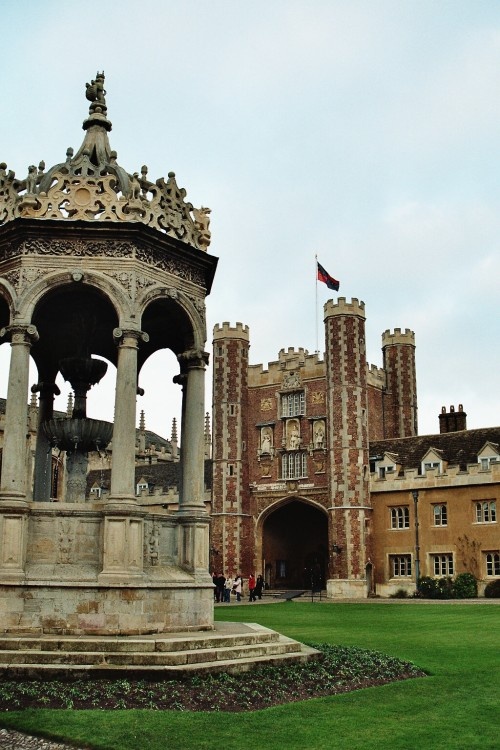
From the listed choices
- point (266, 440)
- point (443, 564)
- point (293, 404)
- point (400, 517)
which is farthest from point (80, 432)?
point (266, 440)

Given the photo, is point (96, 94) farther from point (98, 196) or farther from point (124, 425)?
point (124, 425)

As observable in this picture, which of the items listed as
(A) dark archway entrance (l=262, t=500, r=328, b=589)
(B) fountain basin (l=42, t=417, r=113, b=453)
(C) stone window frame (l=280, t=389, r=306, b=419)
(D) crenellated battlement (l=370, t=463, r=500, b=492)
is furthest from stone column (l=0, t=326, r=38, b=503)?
(A) dark archway entrance (l=262, t=500, r=328, b=589)

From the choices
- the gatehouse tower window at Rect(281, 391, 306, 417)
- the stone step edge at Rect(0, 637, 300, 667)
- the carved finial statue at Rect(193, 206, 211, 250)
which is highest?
the gatehouse tower window at Rect(281, 391, 306, 417)

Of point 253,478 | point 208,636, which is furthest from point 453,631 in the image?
point 253,478

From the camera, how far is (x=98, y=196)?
39.5 ft

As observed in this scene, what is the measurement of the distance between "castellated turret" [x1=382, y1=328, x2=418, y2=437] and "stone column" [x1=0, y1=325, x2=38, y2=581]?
153 ft

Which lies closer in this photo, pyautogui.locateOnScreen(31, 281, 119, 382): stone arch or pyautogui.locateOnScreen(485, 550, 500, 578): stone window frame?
pyautogui.locateOnScreen(31, 281, 119, 382): stone arch

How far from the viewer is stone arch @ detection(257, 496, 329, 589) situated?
53000 mm

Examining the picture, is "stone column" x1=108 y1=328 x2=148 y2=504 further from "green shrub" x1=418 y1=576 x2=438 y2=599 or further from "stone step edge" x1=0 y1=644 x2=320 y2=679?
"green shrub" x1=418 y1=576 x2=438 y2=599

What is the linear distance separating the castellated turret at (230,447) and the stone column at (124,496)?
40.5m

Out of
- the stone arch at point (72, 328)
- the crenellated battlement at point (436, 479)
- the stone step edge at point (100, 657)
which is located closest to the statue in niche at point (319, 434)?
the crenellated battlement at point (436, 479)

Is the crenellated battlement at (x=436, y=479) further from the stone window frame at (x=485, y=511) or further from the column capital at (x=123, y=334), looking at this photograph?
the column capital at (x=123, y=334)

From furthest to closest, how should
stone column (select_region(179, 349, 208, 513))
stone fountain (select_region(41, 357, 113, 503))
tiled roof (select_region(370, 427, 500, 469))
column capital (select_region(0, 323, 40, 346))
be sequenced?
tiled roof (select_region(370, 427, 500, 469))
stone fountain (select_region(41, 357, 113, 503))
stone column (select_region(179, 349, 208, 513))
column capital (select_region(0, 323, 40, 346))

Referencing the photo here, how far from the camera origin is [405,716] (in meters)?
8.03
